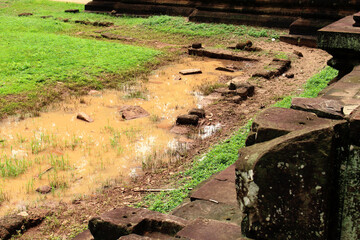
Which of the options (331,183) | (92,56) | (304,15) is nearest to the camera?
(331,183)

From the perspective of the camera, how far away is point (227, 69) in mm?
10164

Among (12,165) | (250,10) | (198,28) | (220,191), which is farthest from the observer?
(250,10)

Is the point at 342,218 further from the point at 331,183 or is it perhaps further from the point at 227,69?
the point at 227,69

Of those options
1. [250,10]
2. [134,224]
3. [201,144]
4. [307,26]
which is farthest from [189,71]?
[134,224]

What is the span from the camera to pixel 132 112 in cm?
737

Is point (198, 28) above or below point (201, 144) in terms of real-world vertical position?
above

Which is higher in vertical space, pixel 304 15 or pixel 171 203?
pixel 304 15

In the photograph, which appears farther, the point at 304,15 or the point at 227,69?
the point at 304,15

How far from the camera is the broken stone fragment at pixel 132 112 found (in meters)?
7.23

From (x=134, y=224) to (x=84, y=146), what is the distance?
10.4 feet

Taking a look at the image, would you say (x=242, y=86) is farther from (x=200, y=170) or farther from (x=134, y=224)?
(x=134, y=224)

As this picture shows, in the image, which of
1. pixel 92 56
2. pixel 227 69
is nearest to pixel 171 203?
pixel 227 69

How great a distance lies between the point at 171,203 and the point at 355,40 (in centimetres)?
293

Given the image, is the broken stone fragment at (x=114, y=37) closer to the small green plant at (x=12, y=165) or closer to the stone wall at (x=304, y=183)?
the small green plant at (x=12, y=165)
